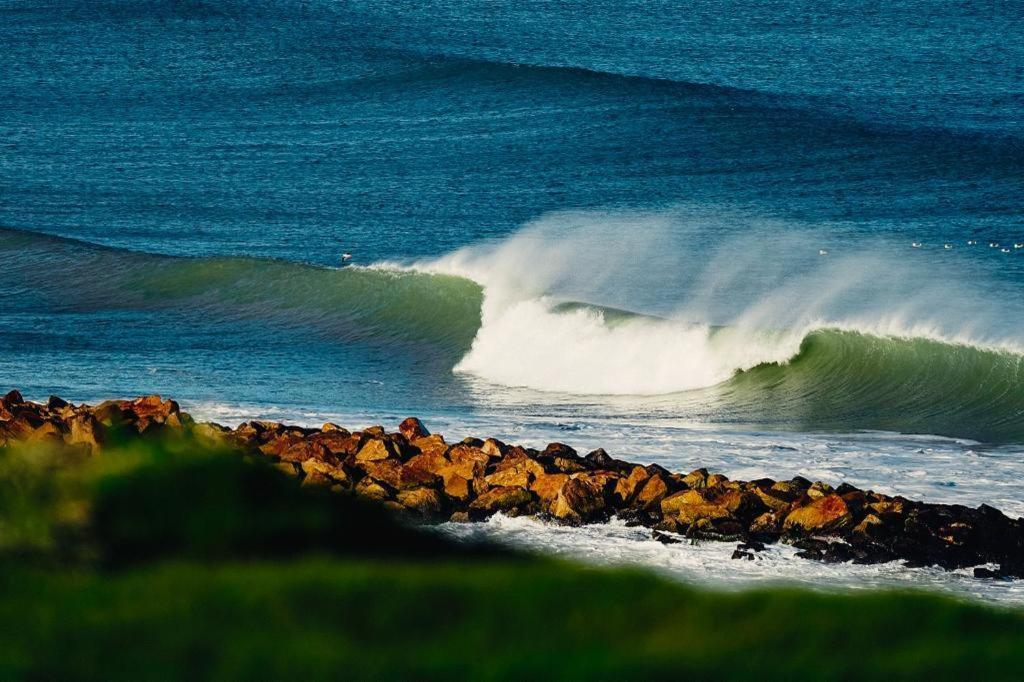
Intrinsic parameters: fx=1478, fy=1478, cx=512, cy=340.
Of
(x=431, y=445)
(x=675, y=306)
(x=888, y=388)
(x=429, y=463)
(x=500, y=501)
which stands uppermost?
(x=675, y=306)

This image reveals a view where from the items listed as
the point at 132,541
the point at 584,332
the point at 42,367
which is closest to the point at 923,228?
the point at 584,332

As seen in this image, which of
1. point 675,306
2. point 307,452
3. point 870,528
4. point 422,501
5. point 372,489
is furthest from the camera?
point 675,306

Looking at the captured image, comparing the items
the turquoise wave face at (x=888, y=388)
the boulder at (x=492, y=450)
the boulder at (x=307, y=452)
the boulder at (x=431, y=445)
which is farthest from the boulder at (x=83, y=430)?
the turquoise wave face at (x=888, y=388)

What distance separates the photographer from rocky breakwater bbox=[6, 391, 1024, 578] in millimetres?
10289

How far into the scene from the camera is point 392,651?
3.10 m

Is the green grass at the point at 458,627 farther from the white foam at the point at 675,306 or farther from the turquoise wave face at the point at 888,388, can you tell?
the white foam at the point at 675,306

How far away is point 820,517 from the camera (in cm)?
1056

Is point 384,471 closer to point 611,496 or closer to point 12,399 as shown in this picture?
point 611,496

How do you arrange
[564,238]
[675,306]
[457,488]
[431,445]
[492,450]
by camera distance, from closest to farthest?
[457,488], [492,450], [431,445], [675,306], [564,238]

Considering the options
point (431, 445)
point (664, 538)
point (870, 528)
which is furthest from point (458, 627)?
point (431, 445)

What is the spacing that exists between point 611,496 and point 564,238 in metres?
17.0

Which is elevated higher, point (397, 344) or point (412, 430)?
point (397, 344)

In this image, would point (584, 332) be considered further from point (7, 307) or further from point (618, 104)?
point (618, 104)

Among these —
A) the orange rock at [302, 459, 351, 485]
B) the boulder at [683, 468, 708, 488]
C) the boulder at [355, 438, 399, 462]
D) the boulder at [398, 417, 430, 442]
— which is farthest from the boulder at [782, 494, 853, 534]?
the boulder at [398, 417, 430, 442]
